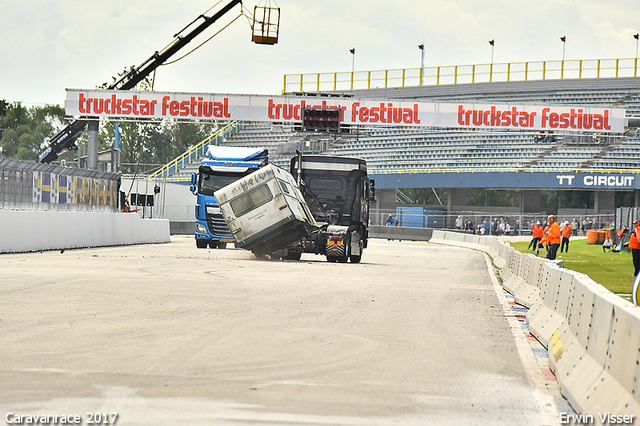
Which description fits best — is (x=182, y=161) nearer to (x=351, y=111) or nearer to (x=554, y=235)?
(x=351, y=111)

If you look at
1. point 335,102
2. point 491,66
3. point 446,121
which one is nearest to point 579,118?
point 446,121

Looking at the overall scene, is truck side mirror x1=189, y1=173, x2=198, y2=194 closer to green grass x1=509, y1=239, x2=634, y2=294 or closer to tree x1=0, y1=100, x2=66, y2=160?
green grass x1=509, y1=239, x2=634, y2=294

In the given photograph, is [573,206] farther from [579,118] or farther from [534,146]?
[579,118]

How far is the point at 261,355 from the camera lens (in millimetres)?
7777

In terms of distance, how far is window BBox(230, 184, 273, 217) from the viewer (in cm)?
2278

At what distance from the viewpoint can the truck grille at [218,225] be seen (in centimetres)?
3054

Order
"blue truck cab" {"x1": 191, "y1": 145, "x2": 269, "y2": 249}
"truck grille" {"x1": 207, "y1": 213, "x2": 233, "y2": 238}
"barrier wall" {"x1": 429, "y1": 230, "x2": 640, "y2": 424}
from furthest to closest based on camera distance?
"truck grille" {"x1": 207, "y1": 213, "x2": 233, "y2": 238}, "blue truck cab" {"x1": 191, "y1": 145, "x2": 269, "y2": 249}, "barrier wall" {"x1": 429, "y1": 230, "x2": 640, "y2": 424}

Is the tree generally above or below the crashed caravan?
above

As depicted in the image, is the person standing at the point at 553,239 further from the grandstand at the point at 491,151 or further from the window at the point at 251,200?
the grandstand at the point at 491,151

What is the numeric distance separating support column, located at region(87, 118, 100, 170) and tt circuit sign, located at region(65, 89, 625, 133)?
25.7 inches

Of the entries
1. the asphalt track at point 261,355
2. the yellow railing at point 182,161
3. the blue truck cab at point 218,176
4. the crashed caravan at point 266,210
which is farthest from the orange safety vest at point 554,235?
the yellow railing at point 182,161

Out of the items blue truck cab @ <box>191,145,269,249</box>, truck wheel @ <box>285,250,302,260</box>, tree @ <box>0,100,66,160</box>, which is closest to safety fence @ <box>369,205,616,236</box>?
blue truck cab @ <box>191,145,269,249</box>

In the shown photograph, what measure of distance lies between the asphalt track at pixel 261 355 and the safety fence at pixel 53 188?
9.50 metres

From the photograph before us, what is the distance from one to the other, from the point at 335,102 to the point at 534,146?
2401 centimetres
